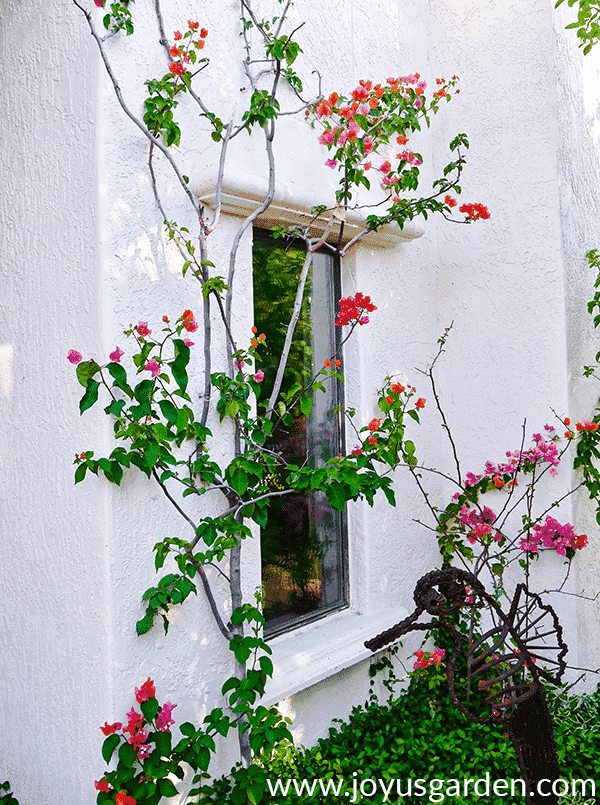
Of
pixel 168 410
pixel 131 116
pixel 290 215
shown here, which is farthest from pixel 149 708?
pixel 290 215

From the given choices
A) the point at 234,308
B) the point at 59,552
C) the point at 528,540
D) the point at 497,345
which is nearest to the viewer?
the point at 59,552

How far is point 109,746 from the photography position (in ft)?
7.25

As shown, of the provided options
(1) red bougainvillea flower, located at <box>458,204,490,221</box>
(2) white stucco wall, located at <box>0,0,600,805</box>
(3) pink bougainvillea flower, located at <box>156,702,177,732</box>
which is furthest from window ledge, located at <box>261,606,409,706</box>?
(1) red bougainvillea flower, located at <box>458,204,490,221</box>

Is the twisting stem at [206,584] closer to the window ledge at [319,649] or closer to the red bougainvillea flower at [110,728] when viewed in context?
the window ledge at [319,649]

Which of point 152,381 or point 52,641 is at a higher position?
point 152,381

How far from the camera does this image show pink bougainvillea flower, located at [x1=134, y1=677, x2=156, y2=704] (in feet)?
7.63

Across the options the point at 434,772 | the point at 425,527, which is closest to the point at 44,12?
the point at 425,527

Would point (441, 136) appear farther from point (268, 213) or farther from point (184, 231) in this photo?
point (184, 231)

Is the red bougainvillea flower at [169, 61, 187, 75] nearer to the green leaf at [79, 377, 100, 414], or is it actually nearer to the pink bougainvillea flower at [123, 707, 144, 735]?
the green leaf at [79, 377, 100, 414]

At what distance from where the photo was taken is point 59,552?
245 centimetres

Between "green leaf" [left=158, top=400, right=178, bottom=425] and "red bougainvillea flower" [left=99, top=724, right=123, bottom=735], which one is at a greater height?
"green leaf" [left=158, top=400, right=178, bottom=425]

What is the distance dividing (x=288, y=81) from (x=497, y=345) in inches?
77.2

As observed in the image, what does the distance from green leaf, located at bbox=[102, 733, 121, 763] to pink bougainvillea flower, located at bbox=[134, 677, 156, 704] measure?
0.44 ft

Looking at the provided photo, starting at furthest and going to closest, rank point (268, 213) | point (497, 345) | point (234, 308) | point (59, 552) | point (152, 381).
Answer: point (497, 345), point (268, 213), point (234, 308), point (59, 552), point (152, 381)
